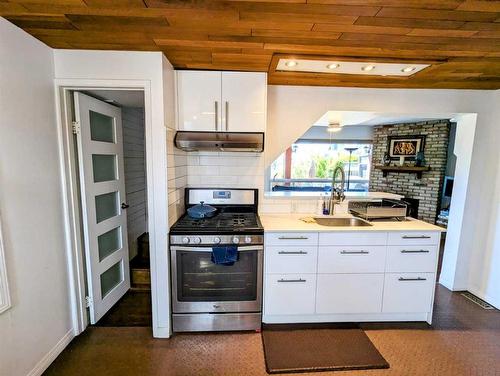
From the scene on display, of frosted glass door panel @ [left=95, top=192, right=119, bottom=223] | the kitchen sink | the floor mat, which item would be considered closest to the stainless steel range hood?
frosted glass door panel @ [left=95, top=192, right=119, bottom=223]

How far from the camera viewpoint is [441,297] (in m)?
2.75

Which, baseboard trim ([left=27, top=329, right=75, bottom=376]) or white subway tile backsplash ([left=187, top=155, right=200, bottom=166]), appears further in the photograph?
white subway tile backsplash ([left=187, top=155, right=200, bottom=166])

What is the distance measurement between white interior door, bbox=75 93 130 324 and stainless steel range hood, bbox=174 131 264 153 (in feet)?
2.41

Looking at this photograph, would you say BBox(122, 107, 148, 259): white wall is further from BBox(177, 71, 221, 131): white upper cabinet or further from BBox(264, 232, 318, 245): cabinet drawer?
BBox(264, 232, 318, 245): cabinet drawer

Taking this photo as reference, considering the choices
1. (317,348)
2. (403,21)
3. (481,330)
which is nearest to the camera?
(403,21)

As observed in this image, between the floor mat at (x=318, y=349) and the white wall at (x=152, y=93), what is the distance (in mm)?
955

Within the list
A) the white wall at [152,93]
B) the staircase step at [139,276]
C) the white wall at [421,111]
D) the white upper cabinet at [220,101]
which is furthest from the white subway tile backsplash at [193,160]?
the staircase step at [139,276]

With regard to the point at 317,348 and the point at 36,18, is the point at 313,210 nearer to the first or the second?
the point at 317,348

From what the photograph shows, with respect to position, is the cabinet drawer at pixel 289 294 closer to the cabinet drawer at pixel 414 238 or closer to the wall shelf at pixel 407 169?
the cabinet drawer at pixel 414 238

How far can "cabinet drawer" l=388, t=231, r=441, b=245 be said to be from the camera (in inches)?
85.4

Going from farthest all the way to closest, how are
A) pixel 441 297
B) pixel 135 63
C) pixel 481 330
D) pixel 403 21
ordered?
1. pixel 441 297
2. pixel 481 330
3. pixel 135 63
4. pixel 403 21

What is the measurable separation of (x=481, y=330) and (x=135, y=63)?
3710 millimetres

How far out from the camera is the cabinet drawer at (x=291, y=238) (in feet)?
6.93

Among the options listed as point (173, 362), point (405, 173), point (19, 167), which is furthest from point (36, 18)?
point (405, 173)
